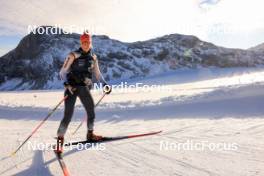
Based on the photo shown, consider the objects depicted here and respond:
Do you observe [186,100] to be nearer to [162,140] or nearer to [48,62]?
[162,140]

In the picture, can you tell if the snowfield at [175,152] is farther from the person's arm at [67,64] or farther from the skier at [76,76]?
the person's arm at [67,64]

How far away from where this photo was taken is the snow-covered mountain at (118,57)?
68506 mm

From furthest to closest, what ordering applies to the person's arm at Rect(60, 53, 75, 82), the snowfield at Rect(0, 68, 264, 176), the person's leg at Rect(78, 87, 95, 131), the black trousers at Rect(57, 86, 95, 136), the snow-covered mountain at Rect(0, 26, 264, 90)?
1. the snow-covered mountain at Rect(0, 26, 264, 90)
2. the person's leg at Rect(78, 87, 95, 131)
3. the black trousers at Rect(57, 86, 95, 136)
4. the person's arm at Rect(60, 53, 75, 82)
5. the snowfield at Rect(0, 68, 264, 176)

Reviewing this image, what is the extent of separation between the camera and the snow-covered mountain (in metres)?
68.5

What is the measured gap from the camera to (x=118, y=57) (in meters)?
72.7

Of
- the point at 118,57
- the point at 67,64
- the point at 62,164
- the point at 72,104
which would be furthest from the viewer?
the point at 118,57

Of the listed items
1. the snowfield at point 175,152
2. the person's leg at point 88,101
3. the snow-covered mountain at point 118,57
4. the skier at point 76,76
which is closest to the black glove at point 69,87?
the skier at point 76,76

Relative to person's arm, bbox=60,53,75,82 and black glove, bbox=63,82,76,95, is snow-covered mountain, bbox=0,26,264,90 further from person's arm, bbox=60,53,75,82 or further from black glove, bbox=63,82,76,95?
person's arm, bbox=60,53,75,82

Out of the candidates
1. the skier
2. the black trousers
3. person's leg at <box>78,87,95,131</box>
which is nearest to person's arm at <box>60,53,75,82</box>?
the skier

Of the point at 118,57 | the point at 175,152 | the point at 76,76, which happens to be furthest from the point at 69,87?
the point at 118,57

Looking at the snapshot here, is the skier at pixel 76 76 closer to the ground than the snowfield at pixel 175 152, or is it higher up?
higher up

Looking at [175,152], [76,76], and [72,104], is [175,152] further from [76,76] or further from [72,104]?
[76,76]

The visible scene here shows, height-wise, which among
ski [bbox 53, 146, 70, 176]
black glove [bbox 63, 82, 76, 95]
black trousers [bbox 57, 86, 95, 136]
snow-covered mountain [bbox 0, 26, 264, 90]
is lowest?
ski [bbox 53, 146, 70, 176]

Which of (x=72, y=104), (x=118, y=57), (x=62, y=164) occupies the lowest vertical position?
(x=62, y=164)
